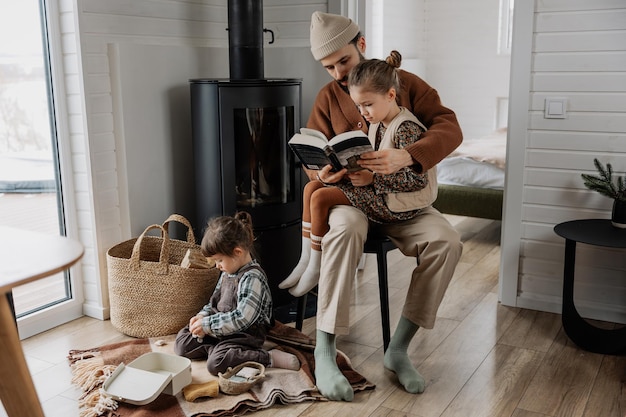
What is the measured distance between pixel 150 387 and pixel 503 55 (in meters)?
5.41

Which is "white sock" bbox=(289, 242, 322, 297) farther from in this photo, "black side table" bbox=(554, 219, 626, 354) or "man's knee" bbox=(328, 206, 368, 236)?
"black side table" bbox=(554, 219, 626, 354)

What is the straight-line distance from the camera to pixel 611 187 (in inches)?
108

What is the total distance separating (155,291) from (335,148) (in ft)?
3.34

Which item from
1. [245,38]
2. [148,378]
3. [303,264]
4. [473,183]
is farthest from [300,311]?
[473,183]

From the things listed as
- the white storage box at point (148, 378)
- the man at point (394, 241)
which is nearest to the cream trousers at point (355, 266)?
the man at point (394, 241)

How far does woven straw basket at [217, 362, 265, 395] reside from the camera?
90.3 inches

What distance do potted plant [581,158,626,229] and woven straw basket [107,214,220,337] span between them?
1573 mm

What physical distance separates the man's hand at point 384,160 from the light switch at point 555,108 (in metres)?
0.96

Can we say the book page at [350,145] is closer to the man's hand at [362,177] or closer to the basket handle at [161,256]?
the man's hand at [362,177]

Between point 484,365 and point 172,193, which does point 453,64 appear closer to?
point 172,193

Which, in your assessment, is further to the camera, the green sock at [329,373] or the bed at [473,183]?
the bed at [473,183]

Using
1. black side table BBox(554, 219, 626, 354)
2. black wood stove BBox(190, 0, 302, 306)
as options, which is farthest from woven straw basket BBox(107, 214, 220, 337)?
black side table BBox(554, 219, 626, 354)

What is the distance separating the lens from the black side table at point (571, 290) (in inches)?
103

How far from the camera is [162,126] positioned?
3152mm
